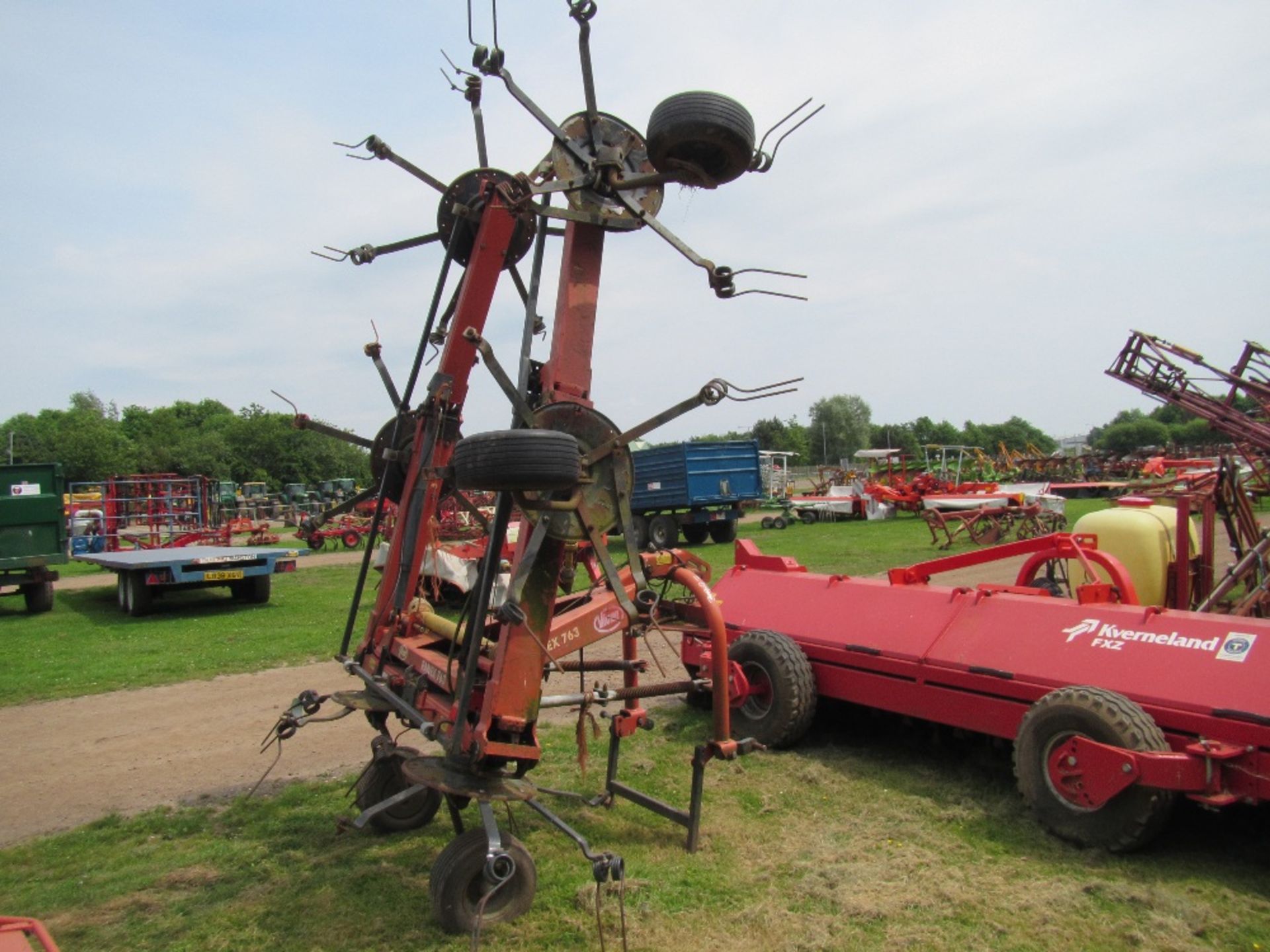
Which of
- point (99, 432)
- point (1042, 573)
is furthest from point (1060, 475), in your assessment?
point (99, 432)

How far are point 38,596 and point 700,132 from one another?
14.2 meters

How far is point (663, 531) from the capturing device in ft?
69.4

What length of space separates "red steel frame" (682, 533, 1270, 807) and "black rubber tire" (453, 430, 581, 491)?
83.4 inches

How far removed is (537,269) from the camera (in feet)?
12.7

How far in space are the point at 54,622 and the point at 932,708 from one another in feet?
40.2

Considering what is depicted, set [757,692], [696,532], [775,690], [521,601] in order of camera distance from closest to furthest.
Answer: [521,601], [775,690], [757,692], [696,532]

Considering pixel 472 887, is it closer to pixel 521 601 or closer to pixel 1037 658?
pixel 521 601

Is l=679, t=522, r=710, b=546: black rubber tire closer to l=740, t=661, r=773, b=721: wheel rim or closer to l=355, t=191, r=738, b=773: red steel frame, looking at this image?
l=740, t=661, r=773, b=721: wheel rim

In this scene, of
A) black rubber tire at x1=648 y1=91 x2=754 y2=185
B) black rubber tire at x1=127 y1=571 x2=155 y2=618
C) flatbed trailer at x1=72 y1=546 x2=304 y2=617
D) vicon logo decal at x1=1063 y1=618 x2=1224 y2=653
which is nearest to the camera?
black rubber tire at x1=648 y1=91 x2=754 y2=185

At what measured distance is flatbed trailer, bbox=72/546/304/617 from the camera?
12.2 meters

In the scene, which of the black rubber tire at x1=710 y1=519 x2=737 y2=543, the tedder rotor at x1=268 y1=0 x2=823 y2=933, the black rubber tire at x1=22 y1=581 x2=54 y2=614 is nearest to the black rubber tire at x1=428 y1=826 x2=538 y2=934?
the tedder rotor at x1=268 y1=0 x2=823 y2=933

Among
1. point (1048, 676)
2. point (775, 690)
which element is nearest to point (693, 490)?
point (775, 690)

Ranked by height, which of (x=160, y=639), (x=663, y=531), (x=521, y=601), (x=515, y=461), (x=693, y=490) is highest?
(x=515, y=461)

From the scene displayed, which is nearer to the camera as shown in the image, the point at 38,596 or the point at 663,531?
the point at 38,596
